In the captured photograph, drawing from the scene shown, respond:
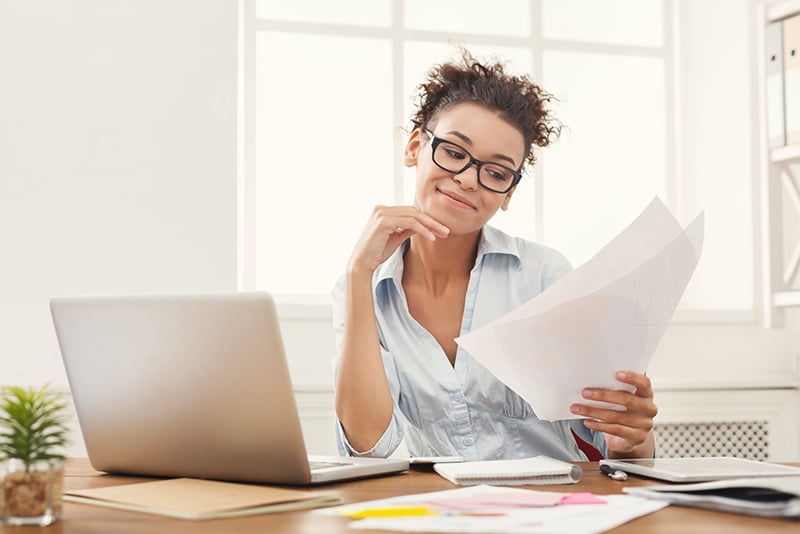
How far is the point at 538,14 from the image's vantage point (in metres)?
2.88

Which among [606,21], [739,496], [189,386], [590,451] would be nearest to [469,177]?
[590,451]

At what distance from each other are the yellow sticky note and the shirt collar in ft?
3.00

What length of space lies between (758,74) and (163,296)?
227 cm

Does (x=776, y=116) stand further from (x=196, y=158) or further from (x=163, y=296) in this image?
(x=163, y=296)

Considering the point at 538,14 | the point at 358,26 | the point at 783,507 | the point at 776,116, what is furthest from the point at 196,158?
the point at 783,507

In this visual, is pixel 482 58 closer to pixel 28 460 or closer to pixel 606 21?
pixel 606 21

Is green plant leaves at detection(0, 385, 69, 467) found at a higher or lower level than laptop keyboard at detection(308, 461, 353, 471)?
higher

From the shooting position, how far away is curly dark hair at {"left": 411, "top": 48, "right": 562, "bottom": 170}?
1749mm

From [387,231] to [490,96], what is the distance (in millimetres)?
403

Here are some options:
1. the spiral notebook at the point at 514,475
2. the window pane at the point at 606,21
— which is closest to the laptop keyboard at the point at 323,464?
the spiral notebook at the point at 514,475

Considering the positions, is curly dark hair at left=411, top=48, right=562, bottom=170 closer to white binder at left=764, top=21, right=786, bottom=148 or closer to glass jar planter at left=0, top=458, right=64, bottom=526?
white binder at left=764, top=21, right=786, bottom=148

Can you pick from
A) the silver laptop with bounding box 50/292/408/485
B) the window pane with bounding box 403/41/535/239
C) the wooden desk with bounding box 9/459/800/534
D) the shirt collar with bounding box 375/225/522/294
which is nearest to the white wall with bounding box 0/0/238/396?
the window pane with bounding box 403/41/535/239

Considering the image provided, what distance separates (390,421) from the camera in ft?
5.00

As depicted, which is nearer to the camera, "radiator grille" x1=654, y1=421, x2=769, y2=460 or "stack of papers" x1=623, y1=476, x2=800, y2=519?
"stack of papers" x1=623, y1=476, x2=800, y2=519
